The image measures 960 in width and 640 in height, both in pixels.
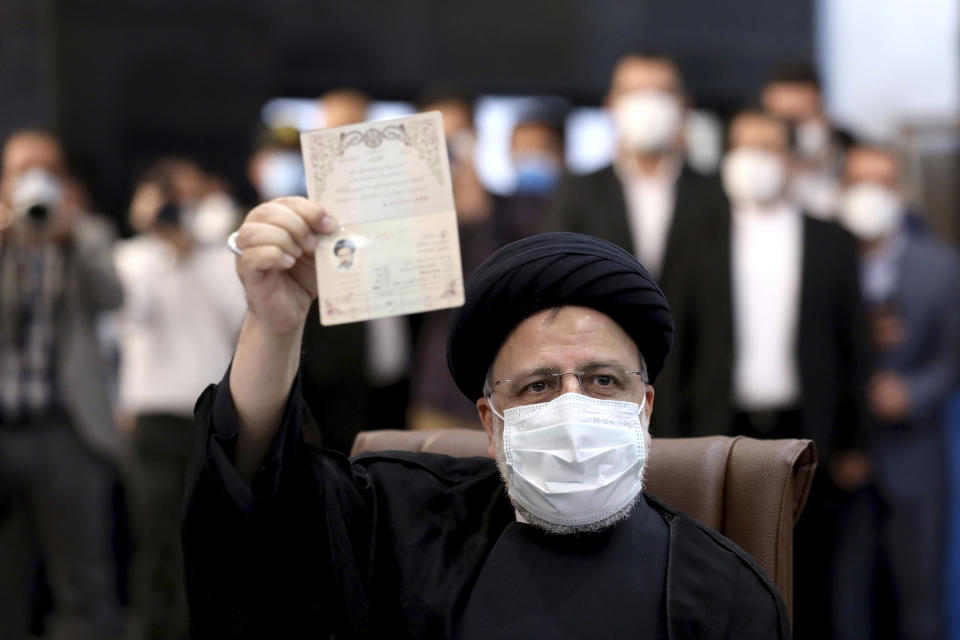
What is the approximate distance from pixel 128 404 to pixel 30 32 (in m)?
3.04

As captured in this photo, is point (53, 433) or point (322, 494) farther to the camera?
point (53, 433)

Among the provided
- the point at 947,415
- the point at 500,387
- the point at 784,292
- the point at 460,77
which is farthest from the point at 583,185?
the point at 460,77

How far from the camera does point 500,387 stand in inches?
98.7

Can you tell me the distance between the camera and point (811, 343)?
5312 mm

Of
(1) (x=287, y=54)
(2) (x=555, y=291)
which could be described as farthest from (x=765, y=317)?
(1) (x=287, y=54)

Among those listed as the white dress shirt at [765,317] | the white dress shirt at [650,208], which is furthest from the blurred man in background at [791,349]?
the white dress shirt at [650,208]

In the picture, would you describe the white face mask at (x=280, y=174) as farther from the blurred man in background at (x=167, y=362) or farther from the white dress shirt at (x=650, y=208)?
the white dress shirt at (x=650, y=208)

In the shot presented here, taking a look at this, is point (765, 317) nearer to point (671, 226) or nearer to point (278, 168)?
point (671, 226)

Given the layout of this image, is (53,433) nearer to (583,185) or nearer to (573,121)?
(583,185)

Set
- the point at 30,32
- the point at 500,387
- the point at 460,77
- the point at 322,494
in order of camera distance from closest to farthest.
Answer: the point at 322,494 → the point at 500,387 → the point at 30,32 → the point at 460,77

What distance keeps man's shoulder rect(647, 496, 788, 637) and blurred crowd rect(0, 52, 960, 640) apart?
2709 millimetres

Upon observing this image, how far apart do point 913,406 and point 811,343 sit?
0.92m

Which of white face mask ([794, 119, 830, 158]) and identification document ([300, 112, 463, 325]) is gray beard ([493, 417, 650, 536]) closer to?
identification document ([300, 112, 463, 325])

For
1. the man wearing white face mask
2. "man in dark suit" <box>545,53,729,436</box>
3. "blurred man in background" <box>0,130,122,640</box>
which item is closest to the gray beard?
"man in dark suit" <box>545,53,729,436</box>
